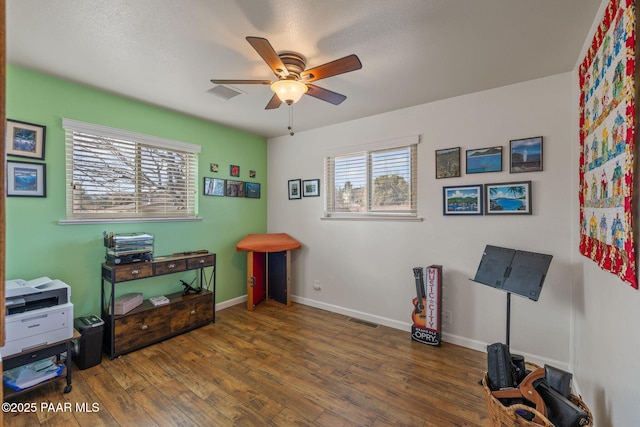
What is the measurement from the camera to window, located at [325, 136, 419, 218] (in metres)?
3.43

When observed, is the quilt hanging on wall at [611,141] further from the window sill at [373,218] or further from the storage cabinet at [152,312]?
the storage cabinet at [152,312]

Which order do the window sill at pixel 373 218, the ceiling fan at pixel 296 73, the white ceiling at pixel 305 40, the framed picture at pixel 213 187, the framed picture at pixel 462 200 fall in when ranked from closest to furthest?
the white ceiling at pixel 305 40, the ceiling fan at pixel 296 73, the framed picture at pixel 462 200, the window sill at pixel 373 218, the framed picture at pixel 213 187

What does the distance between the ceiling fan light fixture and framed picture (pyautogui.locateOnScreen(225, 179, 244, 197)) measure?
2280 mm

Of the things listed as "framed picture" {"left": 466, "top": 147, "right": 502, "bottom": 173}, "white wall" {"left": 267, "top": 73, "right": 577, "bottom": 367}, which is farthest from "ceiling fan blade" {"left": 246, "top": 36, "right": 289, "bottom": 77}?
"framed picture" {"left": 466, "top": 147, "right": 502, "bottom": 173}

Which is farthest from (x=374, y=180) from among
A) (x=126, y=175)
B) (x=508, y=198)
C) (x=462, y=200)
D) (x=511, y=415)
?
(x=126, y=175)

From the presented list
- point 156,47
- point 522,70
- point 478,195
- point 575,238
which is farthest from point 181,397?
point 522,70

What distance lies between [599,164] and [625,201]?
550 millimetres

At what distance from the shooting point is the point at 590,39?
Result: 1.95 meters

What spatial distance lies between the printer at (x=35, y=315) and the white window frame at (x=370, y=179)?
287 centimetres

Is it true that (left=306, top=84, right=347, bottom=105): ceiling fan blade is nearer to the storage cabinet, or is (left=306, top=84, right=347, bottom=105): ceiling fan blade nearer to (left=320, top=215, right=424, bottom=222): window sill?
(left=320, top=215, right=424, bottom=222): window sill

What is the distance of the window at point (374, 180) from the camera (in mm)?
3432

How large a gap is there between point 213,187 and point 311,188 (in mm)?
1366

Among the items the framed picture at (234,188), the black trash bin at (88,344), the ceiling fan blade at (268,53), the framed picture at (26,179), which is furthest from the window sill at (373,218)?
the framed picture at (26,179)

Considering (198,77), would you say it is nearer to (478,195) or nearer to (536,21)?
(536,21)
